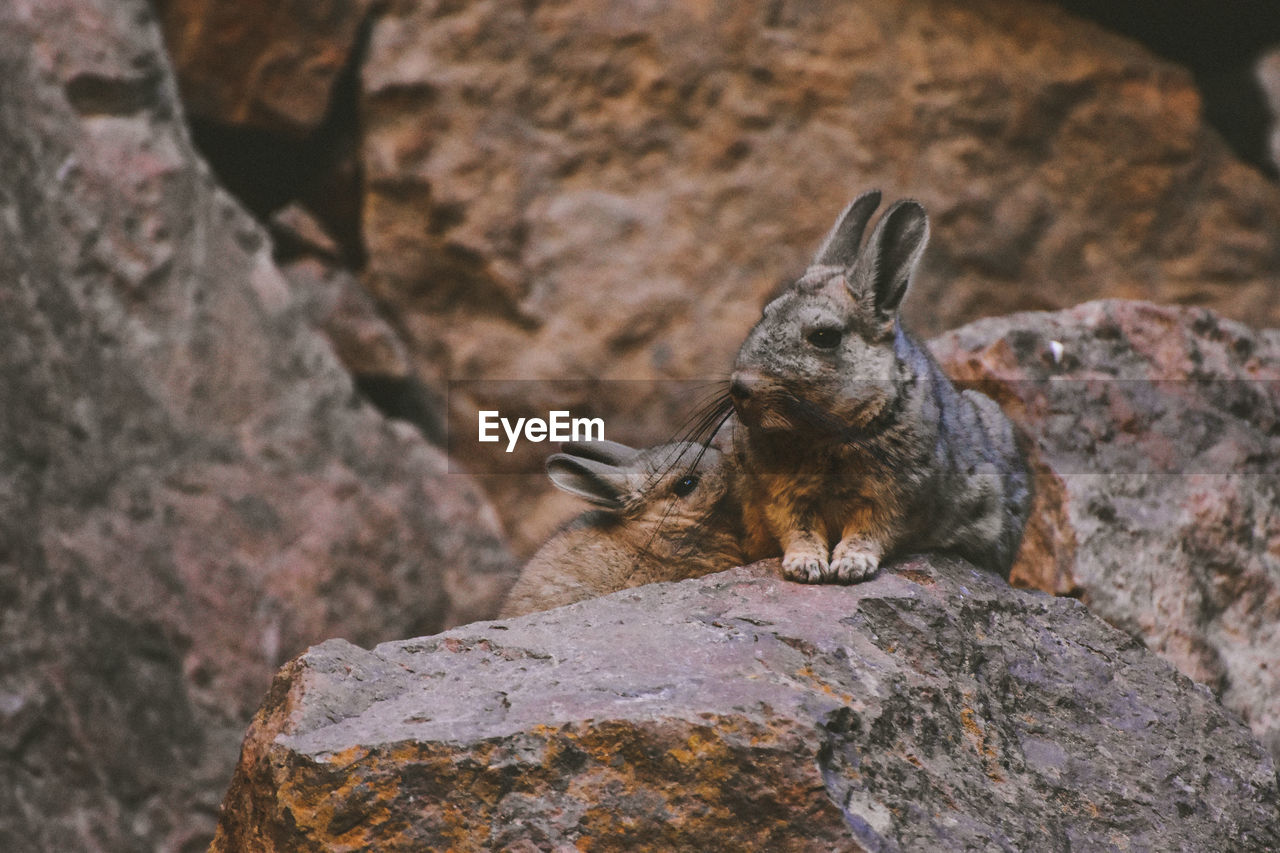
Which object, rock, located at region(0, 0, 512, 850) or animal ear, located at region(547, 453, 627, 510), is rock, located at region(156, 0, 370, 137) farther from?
animal ear, located at region(547, 453, 627, 510)

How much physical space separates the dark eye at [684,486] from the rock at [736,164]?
3557 millimetres

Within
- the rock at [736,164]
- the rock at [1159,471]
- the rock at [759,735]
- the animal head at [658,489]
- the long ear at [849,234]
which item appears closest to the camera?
the rock at [759,735]

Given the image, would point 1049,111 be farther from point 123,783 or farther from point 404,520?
point 123,783

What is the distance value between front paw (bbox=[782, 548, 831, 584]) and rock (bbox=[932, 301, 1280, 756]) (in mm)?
1939

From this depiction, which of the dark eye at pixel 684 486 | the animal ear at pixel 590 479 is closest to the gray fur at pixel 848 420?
the dark eye at pixel 684 486

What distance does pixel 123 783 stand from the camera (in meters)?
7.25

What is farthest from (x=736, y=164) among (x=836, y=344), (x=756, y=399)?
(x=756, y=399)

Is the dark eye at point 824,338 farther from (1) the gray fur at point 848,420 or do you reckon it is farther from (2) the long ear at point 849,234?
(2) the long ear at point 849,234

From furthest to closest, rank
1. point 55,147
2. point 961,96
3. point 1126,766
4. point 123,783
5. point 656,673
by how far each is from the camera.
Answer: point 961,96
point 55,147
point 123,783
point 1126,766
point 656,673

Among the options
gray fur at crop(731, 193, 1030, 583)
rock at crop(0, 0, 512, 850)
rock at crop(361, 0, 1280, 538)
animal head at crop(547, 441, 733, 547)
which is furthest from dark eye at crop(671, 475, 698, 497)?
rock at crop(361, 0, 1280, 538)

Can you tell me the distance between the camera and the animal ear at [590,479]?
5922mm

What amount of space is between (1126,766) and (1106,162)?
6156 mm

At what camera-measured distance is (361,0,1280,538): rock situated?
9492 mm

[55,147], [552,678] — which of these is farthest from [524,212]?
[552,678]
